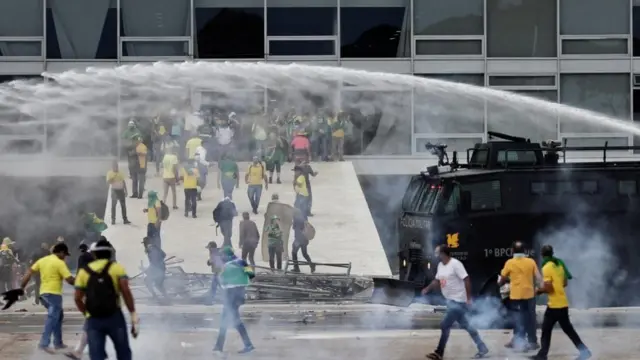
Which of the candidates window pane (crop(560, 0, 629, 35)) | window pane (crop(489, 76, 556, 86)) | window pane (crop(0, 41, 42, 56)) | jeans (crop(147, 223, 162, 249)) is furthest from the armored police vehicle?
window pane (crop(0, 41, 42, 56))

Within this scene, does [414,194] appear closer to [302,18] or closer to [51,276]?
[51,276]

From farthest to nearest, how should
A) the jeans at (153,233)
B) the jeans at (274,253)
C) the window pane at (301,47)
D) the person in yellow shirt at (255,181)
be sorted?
the window pane at (301,47) < the person in yellow shirt at (255,181) < the jeans at (153,233) < the jeans at (274,253)

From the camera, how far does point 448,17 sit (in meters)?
36.3

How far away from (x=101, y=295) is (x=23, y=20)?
25438 millimetres

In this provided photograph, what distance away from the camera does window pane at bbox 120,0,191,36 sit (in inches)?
1417

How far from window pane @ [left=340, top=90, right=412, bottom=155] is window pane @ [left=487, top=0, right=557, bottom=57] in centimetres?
344

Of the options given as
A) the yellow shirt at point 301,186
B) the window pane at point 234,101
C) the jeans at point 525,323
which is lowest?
the jeans at point 525,323

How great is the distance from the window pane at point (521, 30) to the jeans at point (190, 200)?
40.3 ft

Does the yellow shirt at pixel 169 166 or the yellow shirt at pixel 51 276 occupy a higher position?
the yellow shirt at pixel 169 166

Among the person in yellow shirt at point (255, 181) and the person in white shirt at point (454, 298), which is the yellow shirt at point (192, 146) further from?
the person in white shirt at point (454, 298)

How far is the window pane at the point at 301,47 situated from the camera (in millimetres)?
35906

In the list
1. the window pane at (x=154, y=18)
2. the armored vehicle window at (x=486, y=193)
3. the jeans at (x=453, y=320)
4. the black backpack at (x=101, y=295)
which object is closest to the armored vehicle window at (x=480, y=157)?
the armored vehicle window at (x=486, y=193)

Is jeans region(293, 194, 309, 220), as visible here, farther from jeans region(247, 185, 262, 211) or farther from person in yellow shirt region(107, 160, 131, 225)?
person in yellow shirt region(107, 160, 131, 225)

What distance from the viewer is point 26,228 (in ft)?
97.3
